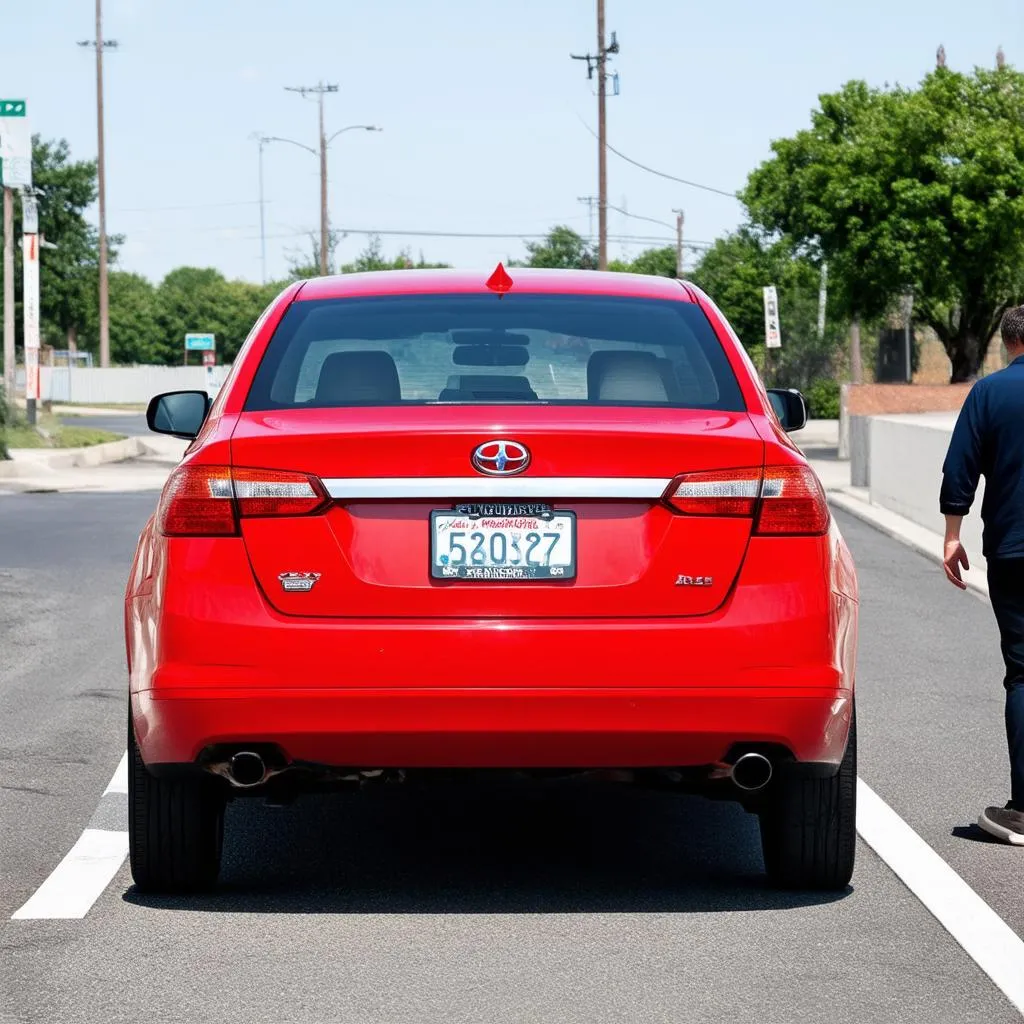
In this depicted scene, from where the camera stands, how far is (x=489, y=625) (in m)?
5.25

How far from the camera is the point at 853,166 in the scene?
1473 inches

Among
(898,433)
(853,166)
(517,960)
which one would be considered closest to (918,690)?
(517,960)

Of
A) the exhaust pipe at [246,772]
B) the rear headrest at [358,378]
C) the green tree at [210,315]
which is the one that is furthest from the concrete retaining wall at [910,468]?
the green tree at [210,315]

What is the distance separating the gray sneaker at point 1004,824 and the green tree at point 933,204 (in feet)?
98.6

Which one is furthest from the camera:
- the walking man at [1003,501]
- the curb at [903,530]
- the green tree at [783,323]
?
the green tree at [783,323]

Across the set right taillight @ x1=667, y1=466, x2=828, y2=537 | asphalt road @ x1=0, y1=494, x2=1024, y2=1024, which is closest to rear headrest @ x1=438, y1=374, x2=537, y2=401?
right taillight @ x1=667, y1=466, x2=828, y2=537

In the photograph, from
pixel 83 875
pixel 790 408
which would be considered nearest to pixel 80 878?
pixel 83 875

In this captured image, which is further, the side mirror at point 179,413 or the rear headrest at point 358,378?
the side mirror at point 179,413

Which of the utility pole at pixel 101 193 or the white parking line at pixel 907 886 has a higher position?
the utility pole at pixel 101 193

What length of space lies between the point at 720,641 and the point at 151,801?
164cm

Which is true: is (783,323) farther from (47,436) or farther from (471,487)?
(471,487)

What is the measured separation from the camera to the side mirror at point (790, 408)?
688 cm

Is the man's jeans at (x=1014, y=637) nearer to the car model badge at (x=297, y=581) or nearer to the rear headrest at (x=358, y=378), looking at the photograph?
the rear headrest at (x=358, y=378)

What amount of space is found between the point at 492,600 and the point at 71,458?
100ft
